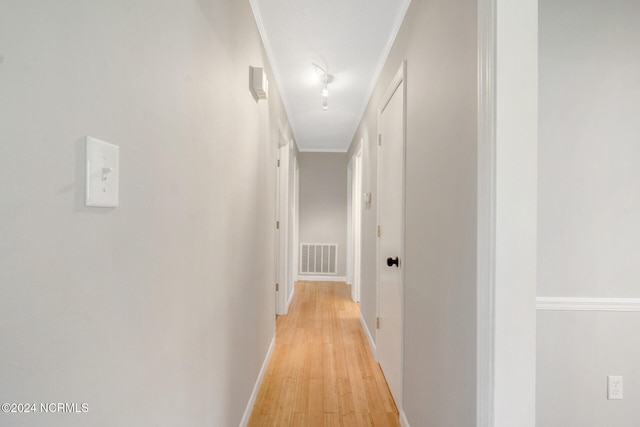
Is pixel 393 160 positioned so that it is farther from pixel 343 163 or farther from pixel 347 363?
pixel 343 163

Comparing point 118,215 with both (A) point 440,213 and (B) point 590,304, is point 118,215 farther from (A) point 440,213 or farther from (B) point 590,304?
(B) point 590,304

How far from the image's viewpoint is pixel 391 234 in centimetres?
216

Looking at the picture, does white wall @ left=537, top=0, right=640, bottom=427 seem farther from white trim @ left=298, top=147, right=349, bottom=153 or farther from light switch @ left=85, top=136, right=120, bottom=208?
white trim @ left=298, top=147, right=349, bottom=153

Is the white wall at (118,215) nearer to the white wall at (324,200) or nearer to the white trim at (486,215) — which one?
the white trim at (486,215)

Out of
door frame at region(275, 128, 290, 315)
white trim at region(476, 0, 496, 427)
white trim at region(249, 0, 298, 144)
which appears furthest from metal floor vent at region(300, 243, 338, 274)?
white trim at region(476, 0, 496, 427)

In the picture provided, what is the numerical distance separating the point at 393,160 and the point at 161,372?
1.79 m

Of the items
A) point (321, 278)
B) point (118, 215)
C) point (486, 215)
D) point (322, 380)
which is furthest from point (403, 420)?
point (321, 278)

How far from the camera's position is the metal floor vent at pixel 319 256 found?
5578 millimetres

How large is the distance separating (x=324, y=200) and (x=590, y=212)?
436cm

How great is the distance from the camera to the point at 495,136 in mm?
868

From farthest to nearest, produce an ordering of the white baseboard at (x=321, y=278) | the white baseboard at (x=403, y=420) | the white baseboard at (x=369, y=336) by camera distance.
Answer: the white baseboard at (x=321, y=278)
the white baseboard at (x=369, y=336)
the white baseboard at (x=403, y=420)

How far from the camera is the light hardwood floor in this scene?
6.00ft

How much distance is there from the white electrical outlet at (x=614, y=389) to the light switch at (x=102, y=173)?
210cm

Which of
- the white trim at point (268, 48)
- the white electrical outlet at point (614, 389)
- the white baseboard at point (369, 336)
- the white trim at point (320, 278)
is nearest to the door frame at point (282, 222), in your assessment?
the white trim at point (268, 48)
